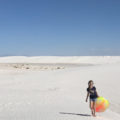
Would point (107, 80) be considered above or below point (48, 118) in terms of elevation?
above

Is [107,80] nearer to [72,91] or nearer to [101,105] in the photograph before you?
[72,91]

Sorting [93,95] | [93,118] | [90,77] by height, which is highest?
[90,77]

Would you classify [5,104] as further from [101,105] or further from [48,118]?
[101,105]

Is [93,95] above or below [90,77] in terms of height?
below

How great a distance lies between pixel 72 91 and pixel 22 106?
698 centimetres

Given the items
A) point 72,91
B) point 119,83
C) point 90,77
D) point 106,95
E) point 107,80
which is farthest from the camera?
point 90,77

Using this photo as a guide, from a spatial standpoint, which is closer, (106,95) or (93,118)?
(93,118)

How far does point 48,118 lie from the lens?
812cm

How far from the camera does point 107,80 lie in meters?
20.3

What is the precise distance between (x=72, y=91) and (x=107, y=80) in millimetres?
4668

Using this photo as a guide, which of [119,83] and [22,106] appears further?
[119,83]

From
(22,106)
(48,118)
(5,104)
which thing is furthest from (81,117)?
(5,104)

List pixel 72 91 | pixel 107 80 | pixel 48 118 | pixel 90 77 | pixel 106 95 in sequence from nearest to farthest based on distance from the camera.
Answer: pixel 48 118 → pixel 106 95 → pixel 72 91 → pixel 107 80 → pixel 90 77

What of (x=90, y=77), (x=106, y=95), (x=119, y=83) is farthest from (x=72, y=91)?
(x=90, y=77)
